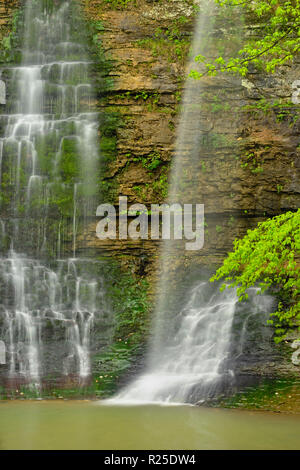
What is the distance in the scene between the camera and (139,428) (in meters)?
7.40

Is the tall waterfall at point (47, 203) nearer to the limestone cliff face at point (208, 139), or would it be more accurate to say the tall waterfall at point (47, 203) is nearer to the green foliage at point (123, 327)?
the green foliage at point (123, 327)

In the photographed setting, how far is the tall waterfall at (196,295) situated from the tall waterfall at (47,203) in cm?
160

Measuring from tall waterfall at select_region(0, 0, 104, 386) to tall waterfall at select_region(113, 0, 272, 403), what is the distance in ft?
5.26

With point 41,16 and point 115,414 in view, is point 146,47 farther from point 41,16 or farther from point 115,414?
point 115,414

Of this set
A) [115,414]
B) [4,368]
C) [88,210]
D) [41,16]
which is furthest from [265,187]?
[41,16]

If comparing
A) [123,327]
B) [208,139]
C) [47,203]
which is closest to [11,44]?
[47,203]

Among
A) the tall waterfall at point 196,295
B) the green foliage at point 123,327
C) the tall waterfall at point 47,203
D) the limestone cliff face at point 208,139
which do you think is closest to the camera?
the tall waterfall at point 196,295

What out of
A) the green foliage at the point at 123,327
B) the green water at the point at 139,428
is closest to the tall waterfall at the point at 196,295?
the green foliage at the point at 123,327

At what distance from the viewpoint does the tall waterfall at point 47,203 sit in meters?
10.6

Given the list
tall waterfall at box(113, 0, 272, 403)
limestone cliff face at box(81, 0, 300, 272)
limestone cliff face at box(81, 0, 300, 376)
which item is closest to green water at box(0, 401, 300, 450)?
tall waterfall at box(113, 0, 272, 403)

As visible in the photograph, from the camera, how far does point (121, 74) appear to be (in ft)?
41.8

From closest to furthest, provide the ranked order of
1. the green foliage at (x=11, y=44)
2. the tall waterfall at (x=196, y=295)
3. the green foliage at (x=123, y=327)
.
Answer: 1. the tall waterfall at (x=196, y=295)
2. the green foliage at (x=123, y=327)
3. the green foliage at (x=11, y=44)

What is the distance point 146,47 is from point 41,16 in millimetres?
3434

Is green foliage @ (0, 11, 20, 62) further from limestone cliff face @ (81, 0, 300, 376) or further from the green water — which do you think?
the green water
